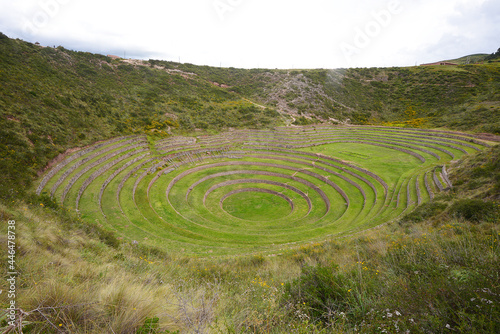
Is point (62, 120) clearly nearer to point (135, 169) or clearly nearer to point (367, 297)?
point (135, 169)

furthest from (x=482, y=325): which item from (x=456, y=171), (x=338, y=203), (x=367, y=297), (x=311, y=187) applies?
(x=311, y=187)

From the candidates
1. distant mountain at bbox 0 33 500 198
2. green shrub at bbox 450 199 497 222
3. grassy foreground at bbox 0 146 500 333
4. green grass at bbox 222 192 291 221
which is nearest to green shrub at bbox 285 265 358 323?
grassy foreground at bbox 0 146 500 333

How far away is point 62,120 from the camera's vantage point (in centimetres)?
2272

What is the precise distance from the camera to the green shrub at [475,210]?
8252 mm

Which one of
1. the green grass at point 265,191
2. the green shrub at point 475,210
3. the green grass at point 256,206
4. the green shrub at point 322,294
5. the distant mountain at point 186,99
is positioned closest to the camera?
the green shrub at point 322,294

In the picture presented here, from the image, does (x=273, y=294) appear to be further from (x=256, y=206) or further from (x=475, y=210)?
(x=256, y=206)

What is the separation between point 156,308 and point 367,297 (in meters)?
4.25

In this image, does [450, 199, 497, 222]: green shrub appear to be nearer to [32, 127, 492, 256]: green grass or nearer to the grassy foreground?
the grassy foreground

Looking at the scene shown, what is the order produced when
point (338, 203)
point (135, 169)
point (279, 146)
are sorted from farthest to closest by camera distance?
point (279, 146) → point (135, 169) → point (338, 203)

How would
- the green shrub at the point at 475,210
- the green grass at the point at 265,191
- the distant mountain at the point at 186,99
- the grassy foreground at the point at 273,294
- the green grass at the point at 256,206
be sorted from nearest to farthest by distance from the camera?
1. the grassy foreground at the point at 273,294
2. the green shrub at the point at 475,210
3. the green grass at the point at 265,191
4. the distant mountain at the point at 186,99
5. the green grass at the point at 256,206

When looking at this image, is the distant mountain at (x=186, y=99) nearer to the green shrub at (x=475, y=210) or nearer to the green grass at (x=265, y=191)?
the green grass at (x=265, y=191)

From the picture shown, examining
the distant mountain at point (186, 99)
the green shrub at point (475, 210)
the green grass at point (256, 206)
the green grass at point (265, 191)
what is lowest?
the green grass at point (256, 206)

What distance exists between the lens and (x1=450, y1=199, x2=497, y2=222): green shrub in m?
8.25

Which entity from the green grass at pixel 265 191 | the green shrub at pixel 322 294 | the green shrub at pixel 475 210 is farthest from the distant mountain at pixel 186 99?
the green shrub at pixel 475 210
